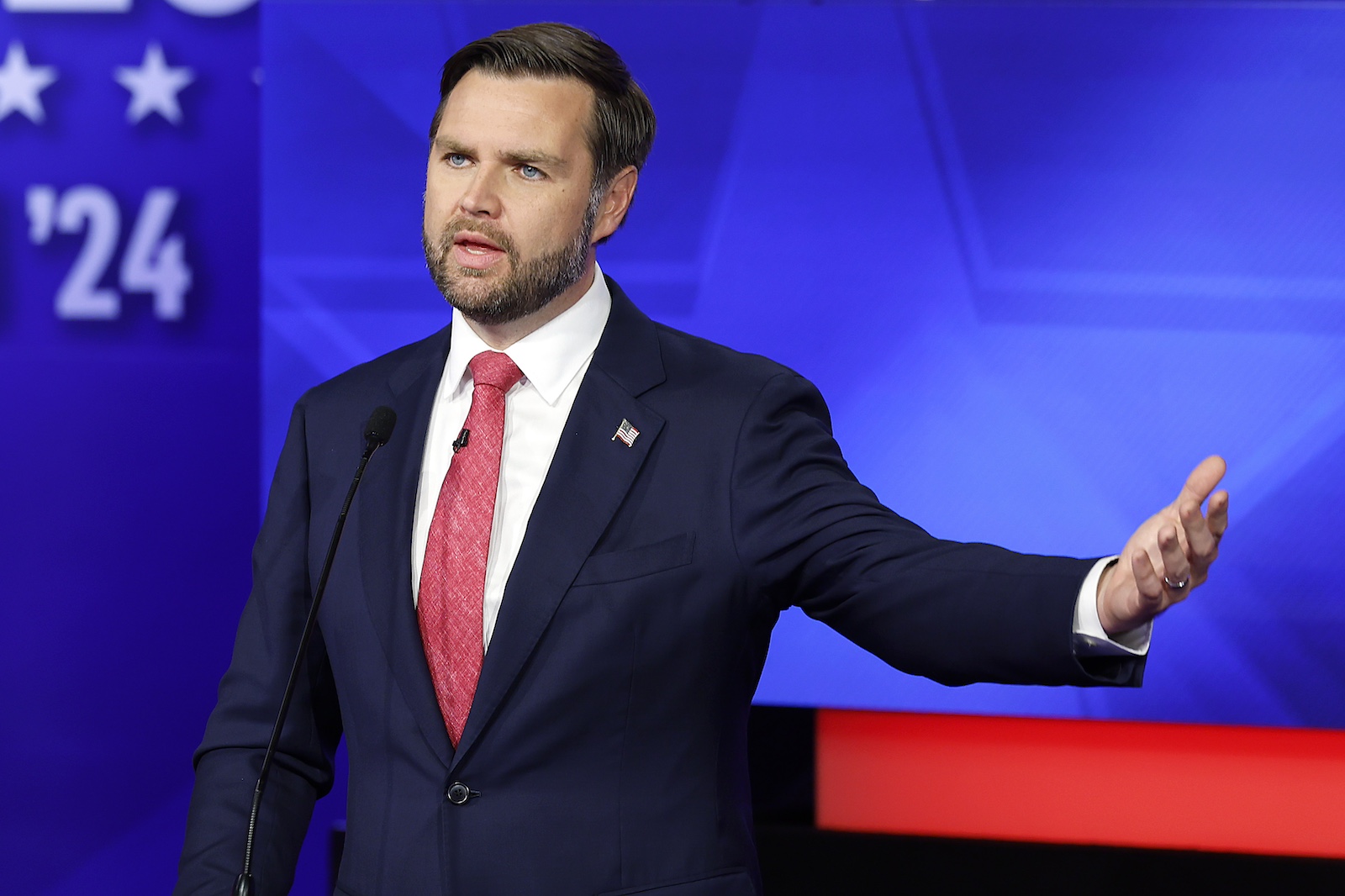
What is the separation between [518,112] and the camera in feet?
5.46

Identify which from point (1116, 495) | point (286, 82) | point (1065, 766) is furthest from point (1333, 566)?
point (286, 82)

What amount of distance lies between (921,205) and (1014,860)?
1340 mm

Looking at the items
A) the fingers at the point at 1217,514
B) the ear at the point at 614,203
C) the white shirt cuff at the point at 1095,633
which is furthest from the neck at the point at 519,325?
the fingers at the point at 1217,514

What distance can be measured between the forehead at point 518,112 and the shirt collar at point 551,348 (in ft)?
0.68

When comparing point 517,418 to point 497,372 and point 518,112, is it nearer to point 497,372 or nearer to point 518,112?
point 497,372

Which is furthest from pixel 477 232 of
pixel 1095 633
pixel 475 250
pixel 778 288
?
→ pixel 778 288

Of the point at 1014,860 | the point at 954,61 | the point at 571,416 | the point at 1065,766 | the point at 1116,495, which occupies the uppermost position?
the point at 954,61

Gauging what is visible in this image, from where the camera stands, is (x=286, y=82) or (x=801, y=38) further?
(x=286, y=82)

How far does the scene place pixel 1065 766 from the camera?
8.94ft

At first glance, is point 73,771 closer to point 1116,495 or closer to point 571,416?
point 571,416

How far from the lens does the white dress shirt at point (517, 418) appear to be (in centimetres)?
156

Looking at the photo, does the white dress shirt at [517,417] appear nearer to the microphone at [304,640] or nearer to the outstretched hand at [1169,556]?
the microphone at [304,640]

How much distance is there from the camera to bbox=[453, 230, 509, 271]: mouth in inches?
64.1

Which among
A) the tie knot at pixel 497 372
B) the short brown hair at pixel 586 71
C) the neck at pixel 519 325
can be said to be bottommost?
the tie knot at pixel 497 372
